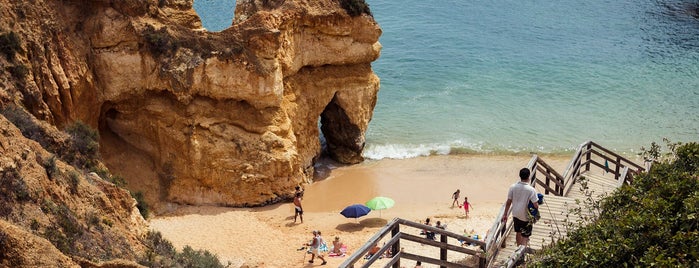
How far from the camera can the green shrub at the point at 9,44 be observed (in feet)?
61.1

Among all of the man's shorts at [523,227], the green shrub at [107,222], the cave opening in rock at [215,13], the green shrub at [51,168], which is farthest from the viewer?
the cave opening in rock at [215,13]

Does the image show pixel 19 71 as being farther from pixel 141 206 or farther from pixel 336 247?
pixel 336 247

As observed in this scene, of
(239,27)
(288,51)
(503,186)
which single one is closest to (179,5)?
(239,27)

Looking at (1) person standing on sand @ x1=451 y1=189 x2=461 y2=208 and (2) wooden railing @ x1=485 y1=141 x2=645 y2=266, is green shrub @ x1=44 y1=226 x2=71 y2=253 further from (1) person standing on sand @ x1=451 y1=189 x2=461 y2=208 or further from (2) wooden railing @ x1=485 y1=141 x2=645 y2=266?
(1) person standing on sand @ x1=451 y1=189 x2=461 y2=208

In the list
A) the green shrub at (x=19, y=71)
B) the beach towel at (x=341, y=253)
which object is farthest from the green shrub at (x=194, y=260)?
the green shrub at (x=19, y=71)

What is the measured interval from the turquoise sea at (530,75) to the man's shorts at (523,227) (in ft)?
64.3

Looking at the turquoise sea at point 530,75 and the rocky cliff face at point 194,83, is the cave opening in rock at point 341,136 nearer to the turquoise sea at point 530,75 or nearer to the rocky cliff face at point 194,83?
the turquoise sea at point 530,75

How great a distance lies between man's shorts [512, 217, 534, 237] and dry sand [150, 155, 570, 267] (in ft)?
23.6

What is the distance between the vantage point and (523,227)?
1180 cm

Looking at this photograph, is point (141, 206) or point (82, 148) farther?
point (141, 206)

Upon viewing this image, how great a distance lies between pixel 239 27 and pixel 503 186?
40.8 feet

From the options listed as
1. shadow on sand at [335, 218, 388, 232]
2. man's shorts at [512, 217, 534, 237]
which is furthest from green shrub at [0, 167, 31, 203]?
shadow on sand at [335, 218, 388, 232]

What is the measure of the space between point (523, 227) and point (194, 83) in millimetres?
14422

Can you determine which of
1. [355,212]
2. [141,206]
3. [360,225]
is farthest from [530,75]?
[141,206]
